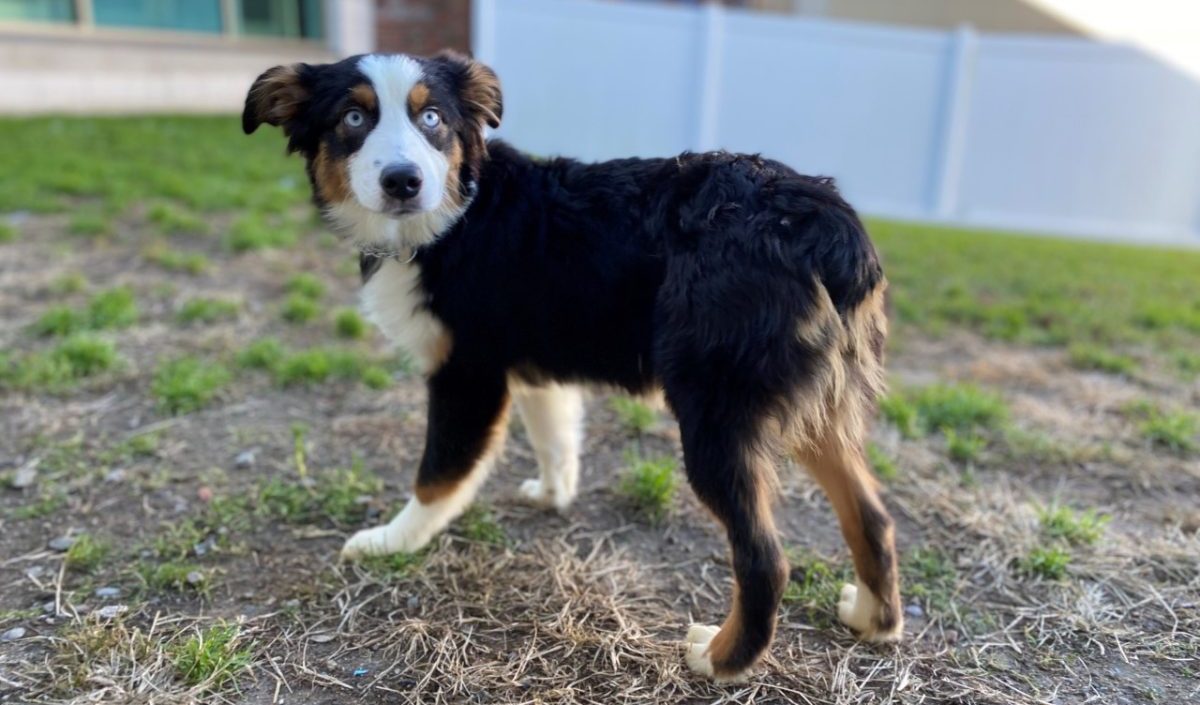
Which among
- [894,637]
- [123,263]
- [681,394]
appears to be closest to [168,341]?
[123,263]

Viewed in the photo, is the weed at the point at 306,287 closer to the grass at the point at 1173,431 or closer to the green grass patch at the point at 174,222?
the green grass patch at the point at 174,222

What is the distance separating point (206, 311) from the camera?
507cm

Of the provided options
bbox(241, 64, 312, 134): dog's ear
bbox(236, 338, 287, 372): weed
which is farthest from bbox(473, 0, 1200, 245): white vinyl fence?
bbox(241, 64, 312, 134): dog's ear

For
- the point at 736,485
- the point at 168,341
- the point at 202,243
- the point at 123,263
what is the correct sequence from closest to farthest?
the point at 736,485, the point at 168,341, the point at 123,263, the point at 202,243

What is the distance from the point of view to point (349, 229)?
115 inches

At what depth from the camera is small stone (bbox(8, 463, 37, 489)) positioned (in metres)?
3.28

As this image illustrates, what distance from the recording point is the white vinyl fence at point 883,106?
34.2 feet

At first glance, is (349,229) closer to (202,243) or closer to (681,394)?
(681,394)

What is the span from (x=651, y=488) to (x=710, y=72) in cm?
846

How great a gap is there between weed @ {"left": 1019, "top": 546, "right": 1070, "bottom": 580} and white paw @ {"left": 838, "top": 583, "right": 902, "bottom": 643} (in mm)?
739

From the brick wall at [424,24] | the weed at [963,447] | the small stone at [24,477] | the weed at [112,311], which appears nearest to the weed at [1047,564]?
the weed at [963,447]

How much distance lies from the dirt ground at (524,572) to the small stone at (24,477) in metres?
0.01

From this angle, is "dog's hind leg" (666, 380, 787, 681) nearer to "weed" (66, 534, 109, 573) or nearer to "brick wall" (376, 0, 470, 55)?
"weed" (66, 534, 109, 573)

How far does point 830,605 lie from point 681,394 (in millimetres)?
1025
